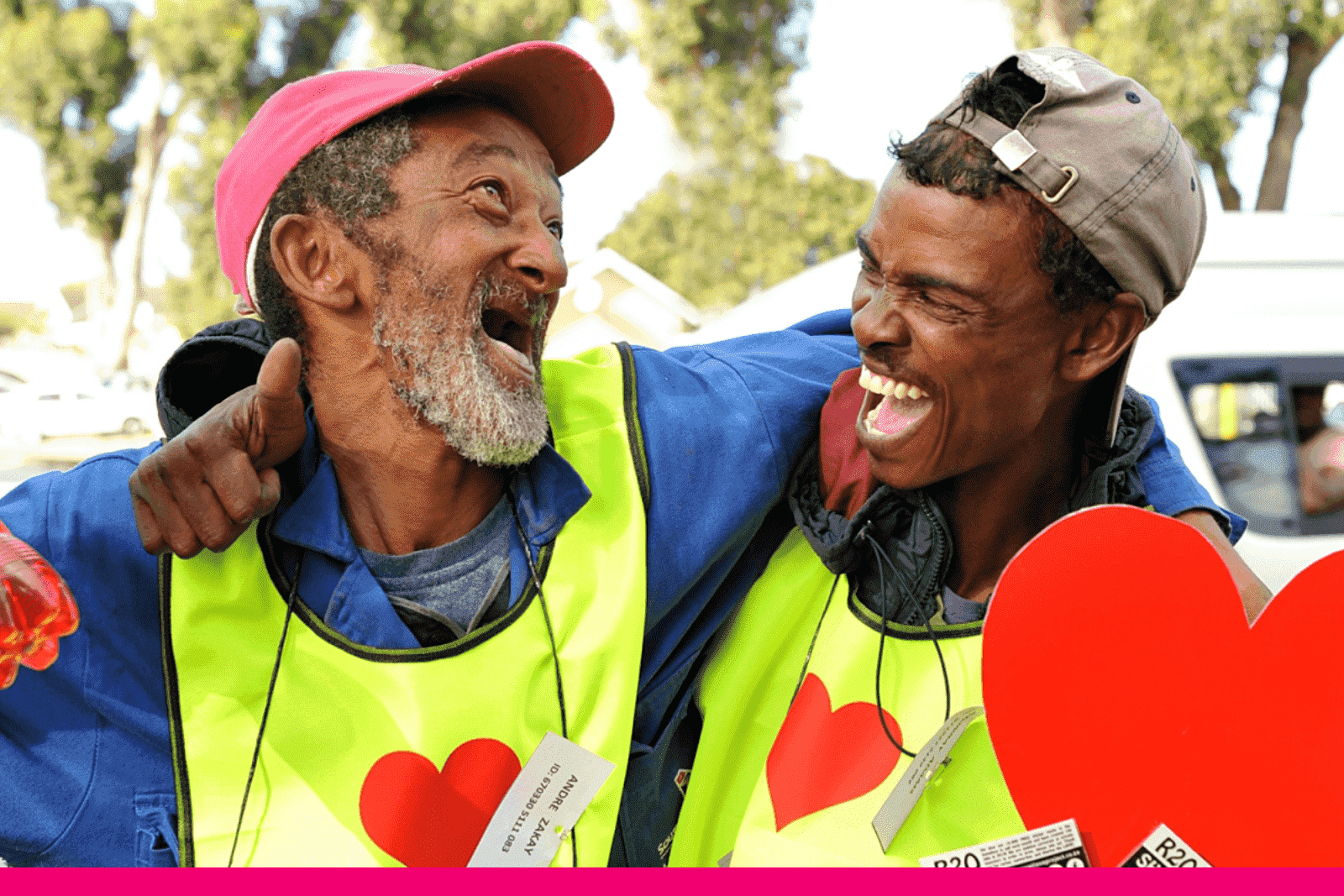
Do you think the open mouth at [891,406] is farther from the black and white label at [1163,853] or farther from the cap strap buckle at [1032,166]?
the black and white label at [1163,853]

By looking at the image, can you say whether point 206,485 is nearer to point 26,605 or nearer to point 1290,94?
point 26,605

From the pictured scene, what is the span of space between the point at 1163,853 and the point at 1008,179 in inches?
35.3

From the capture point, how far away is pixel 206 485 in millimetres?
1711

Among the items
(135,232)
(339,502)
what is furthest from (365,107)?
(135,232)

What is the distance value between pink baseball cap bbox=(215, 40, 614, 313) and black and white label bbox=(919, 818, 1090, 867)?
4.34 feet

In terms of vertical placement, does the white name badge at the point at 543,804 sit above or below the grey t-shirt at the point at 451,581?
below

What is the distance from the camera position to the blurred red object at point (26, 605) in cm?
148

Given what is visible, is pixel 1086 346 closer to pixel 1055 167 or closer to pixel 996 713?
pixel 1055 167

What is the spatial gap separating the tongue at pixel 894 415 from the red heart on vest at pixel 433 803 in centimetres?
74

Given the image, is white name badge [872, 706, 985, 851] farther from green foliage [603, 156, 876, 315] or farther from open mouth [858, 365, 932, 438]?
green foliage [603, 156, 876, 315]

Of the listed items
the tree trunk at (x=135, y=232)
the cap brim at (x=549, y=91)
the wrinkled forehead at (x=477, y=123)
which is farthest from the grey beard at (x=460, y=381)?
the tree trunk at (x=135, y=232)

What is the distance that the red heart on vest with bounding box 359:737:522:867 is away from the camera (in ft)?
5.83

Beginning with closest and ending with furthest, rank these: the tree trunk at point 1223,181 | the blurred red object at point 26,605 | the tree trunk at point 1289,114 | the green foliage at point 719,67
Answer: the blurred red object at point 26,605 → the tree trunk at point 1223,181 → the tree trunk at point 1289,114 → the green foliage at point 719,67

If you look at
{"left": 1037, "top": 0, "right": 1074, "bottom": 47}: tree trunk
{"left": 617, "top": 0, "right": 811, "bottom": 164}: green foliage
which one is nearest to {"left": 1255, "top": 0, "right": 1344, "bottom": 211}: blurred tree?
{"left": 1037, "top": 0, "right": 1074, "bottom": 47}: tree trunk
